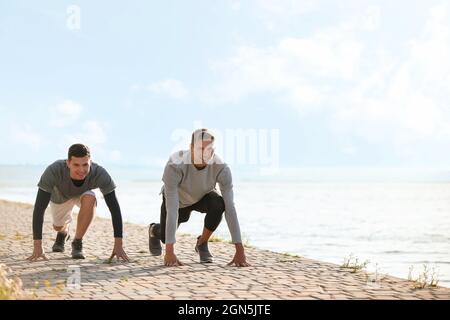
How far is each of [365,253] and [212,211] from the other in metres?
5.94

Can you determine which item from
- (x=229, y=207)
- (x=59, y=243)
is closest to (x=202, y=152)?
(x=229, y=207)

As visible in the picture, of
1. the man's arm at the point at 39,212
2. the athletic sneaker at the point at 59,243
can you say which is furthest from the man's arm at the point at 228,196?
the athletic sneaker at the point at 59,243

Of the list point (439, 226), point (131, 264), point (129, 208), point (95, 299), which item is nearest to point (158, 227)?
point (131, 264)

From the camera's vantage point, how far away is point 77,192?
9664 millimetres

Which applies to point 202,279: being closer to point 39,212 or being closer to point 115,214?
point 115,214

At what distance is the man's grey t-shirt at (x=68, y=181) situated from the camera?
9.19 metres

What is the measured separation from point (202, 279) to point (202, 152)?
166cm

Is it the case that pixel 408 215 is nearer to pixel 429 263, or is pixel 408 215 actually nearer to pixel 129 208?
pixel 129 208

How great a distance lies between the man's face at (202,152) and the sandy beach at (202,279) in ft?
4.42

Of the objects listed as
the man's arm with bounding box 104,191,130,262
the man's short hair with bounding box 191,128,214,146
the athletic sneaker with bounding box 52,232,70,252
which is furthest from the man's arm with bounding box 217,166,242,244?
the athletic sneaker with bounding box 52,232,70,252

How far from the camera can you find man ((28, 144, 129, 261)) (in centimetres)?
889

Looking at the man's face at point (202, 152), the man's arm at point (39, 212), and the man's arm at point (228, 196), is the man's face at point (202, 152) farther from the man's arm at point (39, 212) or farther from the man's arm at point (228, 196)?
the man's arm at point (39, 212)

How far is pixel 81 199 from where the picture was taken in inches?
375

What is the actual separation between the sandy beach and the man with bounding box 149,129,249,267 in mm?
327
